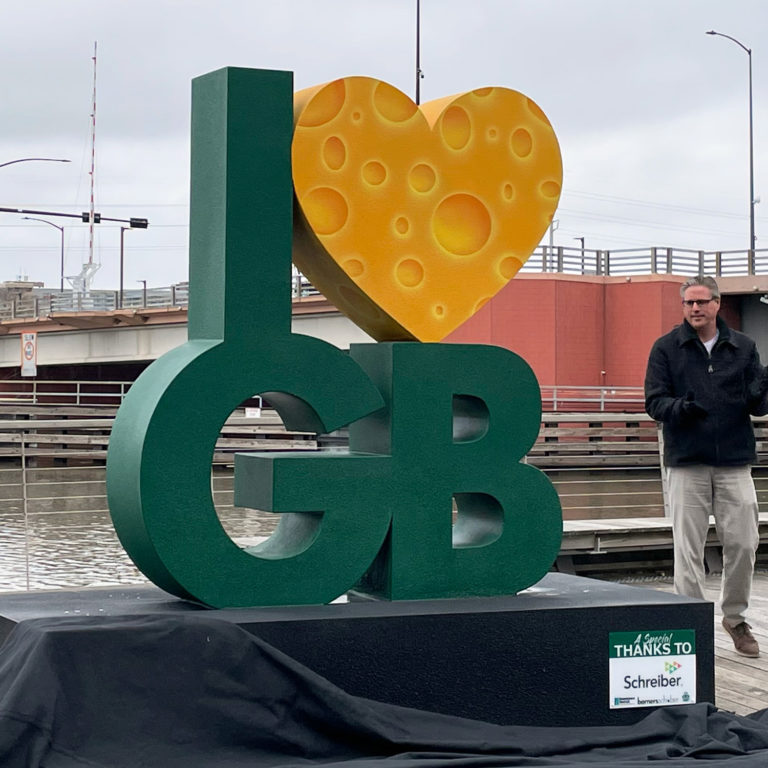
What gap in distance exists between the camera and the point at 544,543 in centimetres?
498

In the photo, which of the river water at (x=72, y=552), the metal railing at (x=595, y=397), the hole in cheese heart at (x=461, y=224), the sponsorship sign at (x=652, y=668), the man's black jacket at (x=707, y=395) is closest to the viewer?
the sponsorship sign at (x=652, y=668)

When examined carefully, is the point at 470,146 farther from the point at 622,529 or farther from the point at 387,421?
the point at 622,529

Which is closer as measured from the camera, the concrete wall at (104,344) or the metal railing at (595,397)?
the metal railing at (595,397)

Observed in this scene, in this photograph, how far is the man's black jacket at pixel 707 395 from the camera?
6.14 meters

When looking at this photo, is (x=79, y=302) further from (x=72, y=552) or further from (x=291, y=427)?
(x=291, y=427)

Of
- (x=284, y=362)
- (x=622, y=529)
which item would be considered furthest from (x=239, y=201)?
(x=622, y=529)

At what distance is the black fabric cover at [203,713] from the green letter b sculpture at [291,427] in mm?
541

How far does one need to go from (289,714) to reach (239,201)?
1.89 meters

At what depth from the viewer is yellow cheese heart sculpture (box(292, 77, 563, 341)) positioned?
4801 mm

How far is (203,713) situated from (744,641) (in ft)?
11.5

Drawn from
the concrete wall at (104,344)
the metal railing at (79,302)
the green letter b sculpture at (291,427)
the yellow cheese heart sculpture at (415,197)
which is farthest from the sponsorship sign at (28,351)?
the green letter b sculpture at (291,427)

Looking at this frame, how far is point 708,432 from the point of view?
613 cm

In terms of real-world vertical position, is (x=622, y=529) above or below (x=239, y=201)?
below

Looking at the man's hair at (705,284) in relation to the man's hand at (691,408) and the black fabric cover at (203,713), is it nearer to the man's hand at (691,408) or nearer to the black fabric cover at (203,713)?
the man's hand at (691,408)
